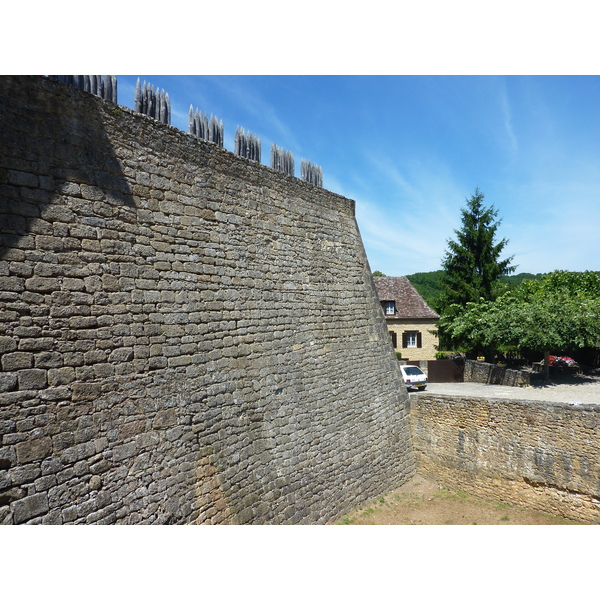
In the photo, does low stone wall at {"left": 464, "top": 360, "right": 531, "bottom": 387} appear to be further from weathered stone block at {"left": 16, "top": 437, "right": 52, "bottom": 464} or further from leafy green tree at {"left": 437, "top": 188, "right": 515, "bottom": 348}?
weathered stone block at {"left": 16, "top": 437, "right": 52, "bottom": 464}

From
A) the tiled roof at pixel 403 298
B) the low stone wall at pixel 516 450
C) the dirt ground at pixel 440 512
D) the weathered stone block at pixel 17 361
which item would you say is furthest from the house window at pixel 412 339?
the weathered stone block at pixel 17 361

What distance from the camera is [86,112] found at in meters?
4.67

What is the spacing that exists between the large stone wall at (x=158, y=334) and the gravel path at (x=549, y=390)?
6026 millimetres

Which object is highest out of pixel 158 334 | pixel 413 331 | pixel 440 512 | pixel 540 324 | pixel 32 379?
pixel 158 334

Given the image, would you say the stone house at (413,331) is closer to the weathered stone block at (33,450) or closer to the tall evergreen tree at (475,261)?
the tall evergreen tree at (475,261)

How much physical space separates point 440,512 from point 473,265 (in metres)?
16.8

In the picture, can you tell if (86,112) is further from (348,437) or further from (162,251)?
(348,437)

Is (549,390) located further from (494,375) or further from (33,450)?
(33,450)

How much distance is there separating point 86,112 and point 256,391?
14.6 feet

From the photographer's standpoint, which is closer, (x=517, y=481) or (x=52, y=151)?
(x=52, y=151)

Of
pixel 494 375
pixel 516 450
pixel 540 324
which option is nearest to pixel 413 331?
pixel 494 375

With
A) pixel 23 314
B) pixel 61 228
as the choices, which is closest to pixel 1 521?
pixel 23 314

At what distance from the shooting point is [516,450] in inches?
323

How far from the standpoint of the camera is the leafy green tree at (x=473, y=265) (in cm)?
2183
